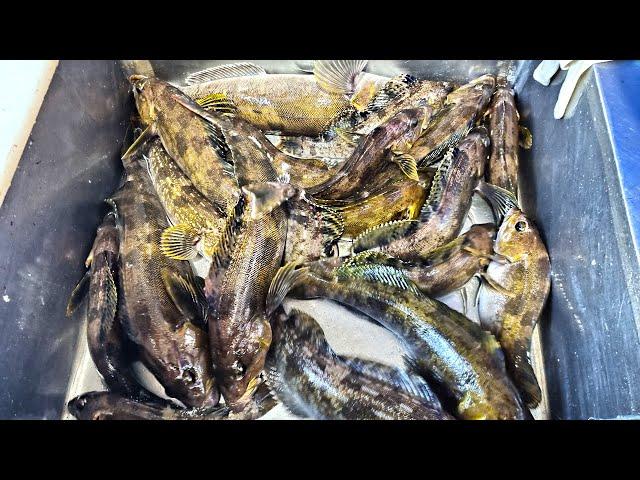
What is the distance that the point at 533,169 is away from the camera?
3414mm

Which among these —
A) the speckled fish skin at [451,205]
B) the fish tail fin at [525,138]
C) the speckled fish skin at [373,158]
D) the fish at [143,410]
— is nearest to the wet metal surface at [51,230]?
the fish at [143,410]

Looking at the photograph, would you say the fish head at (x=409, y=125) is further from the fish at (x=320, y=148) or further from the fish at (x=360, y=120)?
the fish at (x=320, y=148)

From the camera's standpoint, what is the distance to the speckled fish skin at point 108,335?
2.82m

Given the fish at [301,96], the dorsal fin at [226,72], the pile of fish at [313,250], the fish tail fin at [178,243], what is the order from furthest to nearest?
the dorsal fin at [226,72], the fish at [301,96], the fish tail fin at [178,243], the pile of fish at [313,250]

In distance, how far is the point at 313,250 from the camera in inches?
116

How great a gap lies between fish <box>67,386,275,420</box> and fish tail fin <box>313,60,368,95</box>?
233 cm

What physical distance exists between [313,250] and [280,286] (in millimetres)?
428

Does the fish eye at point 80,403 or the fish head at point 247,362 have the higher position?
the fish head at point 247,362

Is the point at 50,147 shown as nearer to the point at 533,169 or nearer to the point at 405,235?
the point at 405,235

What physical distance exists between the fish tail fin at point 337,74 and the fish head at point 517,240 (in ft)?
5.20

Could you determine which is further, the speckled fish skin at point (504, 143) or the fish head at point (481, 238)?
the speckled fish skin at point (504, 143)

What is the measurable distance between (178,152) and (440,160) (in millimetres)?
1836

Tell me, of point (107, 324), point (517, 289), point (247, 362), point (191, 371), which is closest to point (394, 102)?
point (517, 289)

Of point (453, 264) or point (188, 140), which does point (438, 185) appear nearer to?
point (453, 264)
